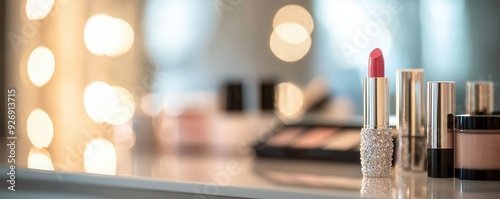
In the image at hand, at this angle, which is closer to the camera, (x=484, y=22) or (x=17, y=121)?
(x=484, y=22)

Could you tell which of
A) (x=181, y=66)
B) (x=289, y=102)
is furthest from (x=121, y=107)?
(x=289, y=102)

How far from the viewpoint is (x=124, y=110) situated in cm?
167

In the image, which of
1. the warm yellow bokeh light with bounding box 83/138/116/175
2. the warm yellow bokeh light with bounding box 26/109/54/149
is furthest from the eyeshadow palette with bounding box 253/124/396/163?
the warm yellow bokeh light with bounding box 26/109/54/149

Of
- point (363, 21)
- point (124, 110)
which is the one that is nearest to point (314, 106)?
point (363, 21)

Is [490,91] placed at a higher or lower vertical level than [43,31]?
lower

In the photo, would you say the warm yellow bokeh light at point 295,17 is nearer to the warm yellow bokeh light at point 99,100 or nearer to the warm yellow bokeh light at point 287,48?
the warm yellow bokeh light at point 287,48

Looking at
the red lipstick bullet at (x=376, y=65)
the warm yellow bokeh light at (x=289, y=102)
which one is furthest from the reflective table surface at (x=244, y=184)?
the warm yellow bokeh light at (x=289, y=102)

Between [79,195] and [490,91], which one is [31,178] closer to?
[79,195]

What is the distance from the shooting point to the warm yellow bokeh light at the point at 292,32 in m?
1.49

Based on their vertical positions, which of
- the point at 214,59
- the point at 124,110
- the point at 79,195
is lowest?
the point at 79,195

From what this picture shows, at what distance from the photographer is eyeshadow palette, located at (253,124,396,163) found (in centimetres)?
119

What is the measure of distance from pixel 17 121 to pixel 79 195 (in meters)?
0.68

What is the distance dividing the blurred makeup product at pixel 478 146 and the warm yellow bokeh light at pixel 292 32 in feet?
2.19

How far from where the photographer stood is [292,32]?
152 cm
